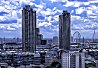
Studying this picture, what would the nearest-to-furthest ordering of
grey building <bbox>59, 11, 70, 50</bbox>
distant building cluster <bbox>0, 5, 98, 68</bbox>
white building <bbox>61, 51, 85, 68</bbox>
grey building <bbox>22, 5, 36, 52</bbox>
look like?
white building <bbox>61, 51, 85, 68</bbox> < distant building cluster <bbox>0, 5, 98, 68</bbox> < grey building <bbox>22, 5, 36, 52</bbox> < grey building <bbox>59, 11, 70, 50</bbox>

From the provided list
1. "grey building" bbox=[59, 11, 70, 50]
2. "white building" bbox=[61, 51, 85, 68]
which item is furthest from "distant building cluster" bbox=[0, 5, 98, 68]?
"white building" bbox=[61, 51, 85, 68]

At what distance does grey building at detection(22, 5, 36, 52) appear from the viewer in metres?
23.0

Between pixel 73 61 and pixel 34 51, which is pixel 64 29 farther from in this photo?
pixel 73 61

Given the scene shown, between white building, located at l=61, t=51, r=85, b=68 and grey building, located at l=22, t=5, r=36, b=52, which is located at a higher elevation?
grey building, located at l=22, t=5, r=36, b=52

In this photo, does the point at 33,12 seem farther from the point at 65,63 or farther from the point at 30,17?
the point at 65,63

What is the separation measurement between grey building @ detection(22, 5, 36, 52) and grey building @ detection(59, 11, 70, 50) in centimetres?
294

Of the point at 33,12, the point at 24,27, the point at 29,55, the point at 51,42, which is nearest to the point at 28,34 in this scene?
the point at 24,27

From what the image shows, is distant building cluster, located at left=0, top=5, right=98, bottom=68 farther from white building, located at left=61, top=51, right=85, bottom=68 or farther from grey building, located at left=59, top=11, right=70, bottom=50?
white building, located at left=61, top=51, right=85, bottom=68

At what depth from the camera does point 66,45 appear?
25516mm

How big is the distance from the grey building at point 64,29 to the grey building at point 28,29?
2941 mm

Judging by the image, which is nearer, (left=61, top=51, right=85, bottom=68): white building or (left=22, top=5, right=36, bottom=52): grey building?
(left=61, top=51, right=85, bottom=68): white building

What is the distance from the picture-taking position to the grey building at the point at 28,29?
906 inches

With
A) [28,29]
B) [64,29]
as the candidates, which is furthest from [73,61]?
[64,29]

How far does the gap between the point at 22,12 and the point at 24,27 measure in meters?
1.42
